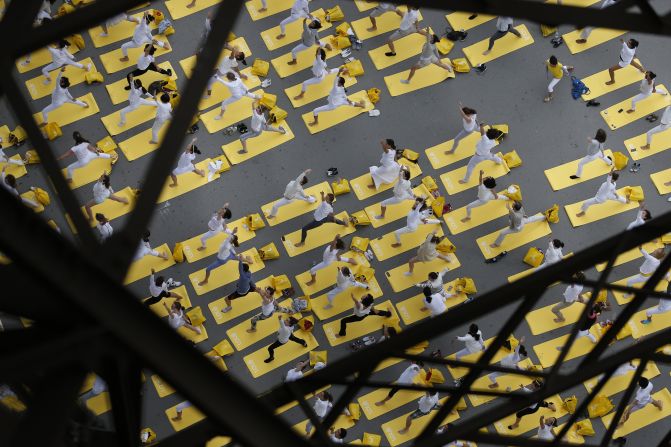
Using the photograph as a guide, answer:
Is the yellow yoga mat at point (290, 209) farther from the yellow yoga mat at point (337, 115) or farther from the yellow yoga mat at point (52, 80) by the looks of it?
the yellow yoga mat at point (52, 80)

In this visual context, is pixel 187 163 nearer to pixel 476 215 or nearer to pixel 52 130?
pixel 52 130

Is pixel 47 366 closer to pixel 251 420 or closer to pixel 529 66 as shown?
pixel 251 420

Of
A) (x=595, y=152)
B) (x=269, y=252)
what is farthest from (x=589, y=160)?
(x=269, y=252)

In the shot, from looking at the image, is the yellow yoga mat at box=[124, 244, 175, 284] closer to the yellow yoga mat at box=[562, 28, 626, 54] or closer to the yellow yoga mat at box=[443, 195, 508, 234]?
the yellow yoga mat at box=[443, 195, 508, 234]

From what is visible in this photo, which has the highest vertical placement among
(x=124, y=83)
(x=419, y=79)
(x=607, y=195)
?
(x=124, y=83)

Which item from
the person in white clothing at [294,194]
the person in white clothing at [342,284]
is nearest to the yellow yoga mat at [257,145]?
the person in white clothing at [294,194]

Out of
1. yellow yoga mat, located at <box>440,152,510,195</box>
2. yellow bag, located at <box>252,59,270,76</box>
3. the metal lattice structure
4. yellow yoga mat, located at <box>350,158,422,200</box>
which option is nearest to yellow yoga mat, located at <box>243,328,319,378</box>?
yellow yoga mat, located at <box>350,158,422,200</box>

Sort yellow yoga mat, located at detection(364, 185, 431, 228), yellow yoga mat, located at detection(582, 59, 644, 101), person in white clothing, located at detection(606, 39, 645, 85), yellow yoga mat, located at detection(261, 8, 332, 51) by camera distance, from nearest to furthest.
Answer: yellow yoga mat, located at detection(364, 185, 431, 228) < person in white clothing, located at detection(606, 39, 645, 85) < yellow yoga mat, located at detection(582, 59, 644, 101) < yellow yoga mat, located at detection(261, 8, 332, 51)
